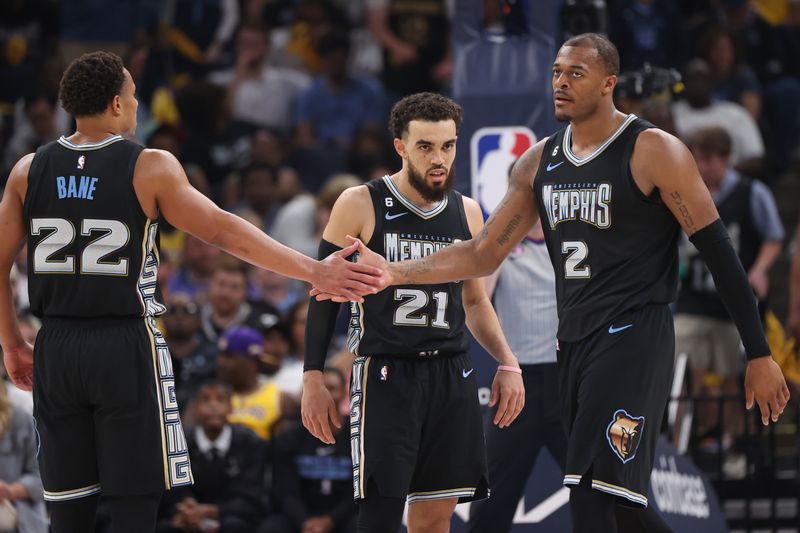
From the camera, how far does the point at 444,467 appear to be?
624cm

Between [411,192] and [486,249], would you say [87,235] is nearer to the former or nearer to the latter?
[411,192]

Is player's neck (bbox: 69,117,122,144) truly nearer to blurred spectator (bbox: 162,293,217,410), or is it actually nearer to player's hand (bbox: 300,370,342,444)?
player's hand (bbox: 300,370,342,444)

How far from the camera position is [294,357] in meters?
10.9

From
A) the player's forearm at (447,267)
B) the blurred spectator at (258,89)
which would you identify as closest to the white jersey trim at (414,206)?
the player's forearm at (447,267)

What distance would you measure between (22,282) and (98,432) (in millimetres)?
6136

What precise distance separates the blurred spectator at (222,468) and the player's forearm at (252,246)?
3727 mm

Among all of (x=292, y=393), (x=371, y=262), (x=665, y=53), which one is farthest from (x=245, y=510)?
(x=665, y=53)

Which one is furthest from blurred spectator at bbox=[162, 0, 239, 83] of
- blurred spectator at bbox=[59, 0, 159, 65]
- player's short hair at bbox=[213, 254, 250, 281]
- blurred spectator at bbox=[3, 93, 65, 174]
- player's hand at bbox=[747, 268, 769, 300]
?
player's hand at bbox=[747, 268, 769, 300]

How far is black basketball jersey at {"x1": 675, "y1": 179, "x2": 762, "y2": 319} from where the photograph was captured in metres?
10.3

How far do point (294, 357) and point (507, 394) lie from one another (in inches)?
181

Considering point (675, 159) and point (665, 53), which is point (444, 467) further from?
point (665, 53)

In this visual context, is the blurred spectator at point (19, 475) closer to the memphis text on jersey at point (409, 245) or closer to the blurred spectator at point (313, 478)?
the blurred spectator at point (313, 478)

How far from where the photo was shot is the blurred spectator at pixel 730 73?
13.7 meters

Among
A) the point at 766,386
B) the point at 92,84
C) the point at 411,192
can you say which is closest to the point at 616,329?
the point at 766,386
